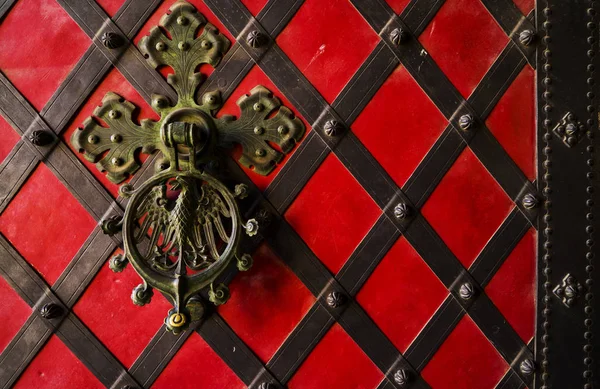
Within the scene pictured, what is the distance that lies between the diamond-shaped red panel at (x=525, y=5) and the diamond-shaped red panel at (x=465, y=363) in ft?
4.74

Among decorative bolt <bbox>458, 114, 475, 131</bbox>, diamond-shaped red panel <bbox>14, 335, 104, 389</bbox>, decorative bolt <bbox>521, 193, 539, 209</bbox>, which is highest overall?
decorative bolt <bbox>458, 114, 475, 131</bbox>

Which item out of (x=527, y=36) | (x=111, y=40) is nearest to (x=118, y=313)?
(x=111, y=40)

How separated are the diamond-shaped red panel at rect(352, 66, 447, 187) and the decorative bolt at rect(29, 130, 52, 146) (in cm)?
141

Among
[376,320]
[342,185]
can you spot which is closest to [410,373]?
[376,320]

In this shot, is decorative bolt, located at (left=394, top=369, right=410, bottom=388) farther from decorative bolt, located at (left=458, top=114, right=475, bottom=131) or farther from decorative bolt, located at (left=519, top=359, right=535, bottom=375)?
decorative bolt, located at (left=458, top=114, right=475, bottom=131)

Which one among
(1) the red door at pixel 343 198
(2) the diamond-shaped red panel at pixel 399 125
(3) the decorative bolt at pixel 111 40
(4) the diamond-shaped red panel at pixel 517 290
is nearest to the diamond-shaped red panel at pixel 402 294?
(1) the red door at pixel 343 198

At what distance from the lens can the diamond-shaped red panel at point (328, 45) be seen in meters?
2.32

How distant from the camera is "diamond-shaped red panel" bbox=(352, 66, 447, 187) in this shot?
2.33 meters

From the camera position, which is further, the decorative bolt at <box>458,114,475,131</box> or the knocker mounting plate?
the decorative bolt at <box>458,114,475,131</box>

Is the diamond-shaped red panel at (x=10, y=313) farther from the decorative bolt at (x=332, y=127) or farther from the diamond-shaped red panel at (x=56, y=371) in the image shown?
the decorative bolt at (x=332, y=127)

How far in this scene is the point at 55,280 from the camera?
92.4 inches

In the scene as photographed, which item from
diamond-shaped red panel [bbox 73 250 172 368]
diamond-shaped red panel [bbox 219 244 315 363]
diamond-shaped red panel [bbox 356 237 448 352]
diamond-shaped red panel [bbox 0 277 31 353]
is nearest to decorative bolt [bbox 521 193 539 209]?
diamond-shaped red panel [bbox 356 237 448 352]

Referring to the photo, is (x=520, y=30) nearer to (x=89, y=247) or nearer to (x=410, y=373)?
(x=410, y=373)

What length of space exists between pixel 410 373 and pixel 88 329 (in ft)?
4.90
